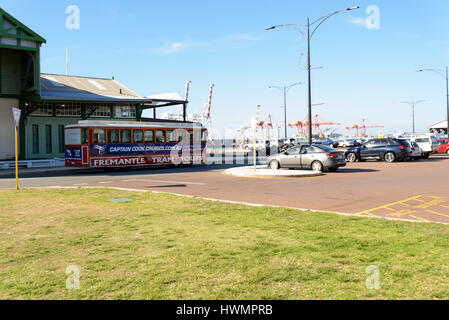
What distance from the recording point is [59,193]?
1334 cm

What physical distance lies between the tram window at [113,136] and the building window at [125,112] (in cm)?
1364

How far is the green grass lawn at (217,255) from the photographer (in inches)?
173

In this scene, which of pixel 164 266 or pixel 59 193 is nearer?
pixel 164 266

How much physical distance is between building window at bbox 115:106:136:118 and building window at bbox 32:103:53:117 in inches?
240

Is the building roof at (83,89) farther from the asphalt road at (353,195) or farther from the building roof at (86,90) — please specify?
the asphalt road at (353,195)

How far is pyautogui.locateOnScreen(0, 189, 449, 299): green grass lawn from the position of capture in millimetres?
4406

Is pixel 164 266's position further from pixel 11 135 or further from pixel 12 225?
pixel 11 135

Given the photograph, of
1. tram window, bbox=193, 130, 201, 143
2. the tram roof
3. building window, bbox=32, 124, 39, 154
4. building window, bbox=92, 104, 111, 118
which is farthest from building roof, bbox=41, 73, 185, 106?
tram window, bbox=193, 130, 201, 143

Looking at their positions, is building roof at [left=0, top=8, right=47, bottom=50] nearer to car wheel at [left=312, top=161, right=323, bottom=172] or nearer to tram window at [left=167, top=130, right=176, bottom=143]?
tram window at [left=167, top=130, right=176, bottom=143]

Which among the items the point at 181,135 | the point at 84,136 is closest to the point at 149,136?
the point at 181,135

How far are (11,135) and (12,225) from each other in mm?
27514

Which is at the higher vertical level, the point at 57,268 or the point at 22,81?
the point at 22,81
